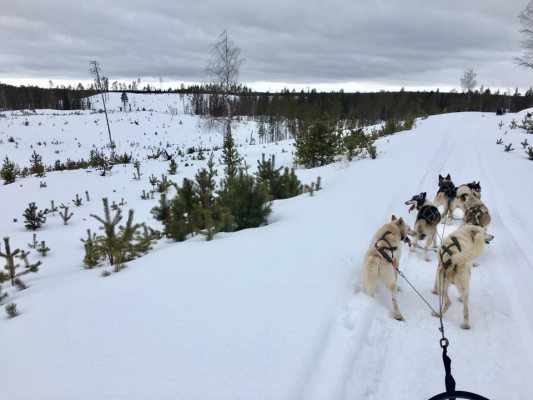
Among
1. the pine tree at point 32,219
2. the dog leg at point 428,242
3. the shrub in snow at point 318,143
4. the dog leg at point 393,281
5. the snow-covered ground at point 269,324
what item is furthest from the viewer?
the shrub in snow at point 318,143

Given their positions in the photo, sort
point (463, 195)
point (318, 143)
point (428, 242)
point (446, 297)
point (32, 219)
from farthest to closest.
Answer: point (318, 143)
point (32, 219)
point (463, 195)
point (428, 242)
point (446, 297)

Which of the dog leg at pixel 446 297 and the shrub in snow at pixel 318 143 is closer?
the dog leg at pixel 446 297

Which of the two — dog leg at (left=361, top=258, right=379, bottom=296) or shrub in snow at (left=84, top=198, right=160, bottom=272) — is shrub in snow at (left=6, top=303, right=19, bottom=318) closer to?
shrub in snow at (left=84, top=198, right=160, bottom=272)

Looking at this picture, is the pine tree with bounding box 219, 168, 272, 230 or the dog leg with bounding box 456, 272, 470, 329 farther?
the pine tree with bounding box 219, 168, 272, 230

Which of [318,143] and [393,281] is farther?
[318,143]

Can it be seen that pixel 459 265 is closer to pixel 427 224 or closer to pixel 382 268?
pixel 382 268

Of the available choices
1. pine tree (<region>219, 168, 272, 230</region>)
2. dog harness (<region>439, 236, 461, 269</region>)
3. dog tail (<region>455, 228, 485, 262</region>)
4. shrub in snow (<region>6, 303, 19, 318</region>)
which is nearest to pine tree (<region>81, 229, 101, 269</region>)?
shrub in snow (<region>6, 303, 19, 318</region>)

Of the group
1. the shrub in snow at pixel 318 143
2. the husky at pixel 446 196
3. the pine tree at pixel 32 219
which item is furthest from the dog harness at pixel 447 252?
the shrub in snow at pixel 318 143

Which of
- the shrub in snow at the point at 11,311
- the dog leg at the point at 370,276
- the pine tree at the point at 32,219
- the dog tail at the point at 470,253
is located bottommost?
the pine tree at the point at 32,219

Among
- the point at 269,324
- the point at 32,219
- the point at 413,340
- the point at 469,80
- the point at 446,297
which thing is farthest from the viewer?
the point at 469,80

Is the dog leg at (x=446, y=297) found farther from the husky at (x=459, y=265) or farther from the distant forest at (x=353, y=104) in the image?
the distant forest at (x=353, y=104)

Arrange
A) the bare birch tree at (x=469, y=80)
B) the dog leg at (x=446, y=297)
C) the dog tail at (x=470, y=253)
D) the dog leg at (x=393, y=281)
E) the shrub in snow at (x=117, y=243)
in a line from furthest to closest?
the bare birch tree at (x=469, y=80)
the shrub in snow at (x=117, y=243)
the dog leg at (x=393, y=281)
the dog leg at (x=446, y=297)
the dog tail at (x=470, y=253)

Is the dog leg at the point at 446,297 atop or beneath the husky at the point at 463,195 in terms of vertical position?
beneath

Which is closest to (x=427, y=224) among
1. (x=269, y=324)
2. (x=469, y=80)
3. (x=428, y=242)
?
(x=428, y=242)
